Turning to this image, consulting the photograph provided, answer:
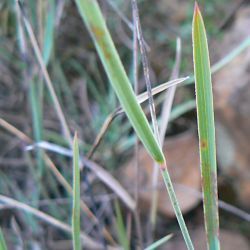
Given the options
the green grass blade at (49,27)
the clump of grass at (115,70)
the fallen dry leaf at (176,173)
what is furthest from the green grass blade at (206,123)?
the fallen dry leaf at (176,173)

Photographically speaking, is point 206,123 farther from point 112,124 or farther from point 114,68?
point 112,124

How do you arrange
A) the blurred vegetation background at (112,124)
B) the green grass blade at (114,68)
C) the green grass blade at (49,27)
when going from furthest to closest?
1. the blurred vegetation background at (112,124)
2. the green grass blade at (49,27)
3. the green grass blade at (114,68)

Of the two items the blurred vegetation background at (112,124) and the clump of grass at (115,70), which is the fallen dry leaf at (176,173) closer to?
the blurred vegetation background at (112,124)

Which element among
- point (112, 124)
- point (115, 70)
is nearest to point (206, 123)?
point (115, 70)

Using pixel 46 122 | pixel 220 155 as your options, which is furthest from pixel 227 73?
pixel 46 122

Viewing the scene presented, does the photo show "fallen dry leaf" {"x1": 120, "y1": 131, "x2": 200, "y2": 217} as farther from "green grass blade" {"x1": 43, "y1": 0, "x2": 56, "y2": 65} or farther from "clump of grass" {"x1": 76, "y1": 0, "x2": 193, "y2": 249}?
"clump of grass" {"x1": 76, "y1": 0, "x2": 193, "y2": 249}

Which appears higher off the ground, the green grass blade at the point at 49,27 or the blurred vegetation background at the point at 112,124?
the green grass blade at the point at 49,27
